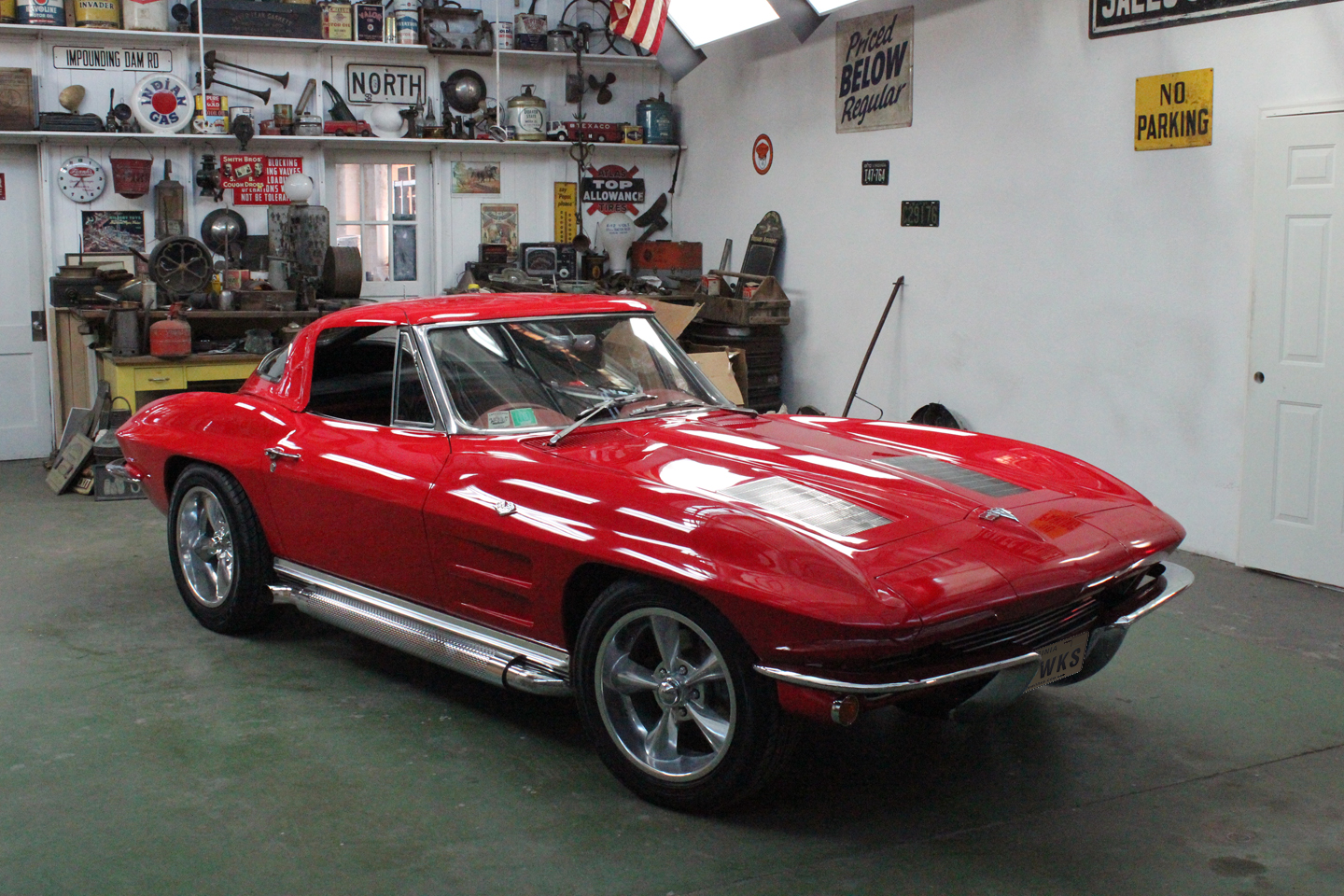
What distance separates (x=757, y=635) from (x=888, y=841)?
0.67 m

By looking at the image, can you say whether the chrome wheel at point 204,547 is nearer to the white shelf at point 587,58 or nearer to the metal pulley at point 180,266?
the metal pulley at point 180,266

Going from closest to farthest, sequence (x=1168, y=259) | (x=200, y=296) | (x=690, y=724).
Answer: (x=690, y=724), (x=1168, y=259), (x=200, y=296)

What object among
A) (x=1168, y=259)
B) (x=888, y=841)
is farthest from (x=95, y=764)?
(x=1168, y=259)

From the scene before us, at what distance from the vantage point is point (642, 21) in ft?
28.9

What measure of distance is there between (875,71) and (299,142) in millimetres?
4280

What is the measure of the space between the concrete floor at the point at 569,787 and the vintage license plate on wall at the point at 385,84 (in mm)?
5822

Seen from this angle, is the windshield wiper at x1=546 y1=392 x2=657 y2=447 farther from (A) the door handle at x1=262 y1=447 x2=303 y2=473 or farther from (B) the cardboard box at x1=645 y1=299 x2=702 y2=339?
(B) the cardboard box at x1=645 y1=299 x2=702 y2=339

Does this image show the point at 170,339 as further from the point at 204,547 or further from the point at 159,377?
the point at 204,547

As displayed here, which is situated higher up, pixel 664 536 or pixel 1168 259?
pixel 1168 259

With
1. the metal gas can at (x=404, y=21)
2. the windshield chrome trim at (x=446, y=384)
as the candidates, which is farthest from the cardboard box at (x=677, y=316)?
the windshield chrome trim at (x=446, y=384)

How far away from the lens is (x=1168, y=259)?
6.13m

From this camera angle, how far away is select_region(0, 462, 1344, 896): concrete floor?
2.91 m

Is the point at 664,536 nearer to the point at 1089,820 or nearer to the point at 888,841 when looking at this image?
the point at 888,841

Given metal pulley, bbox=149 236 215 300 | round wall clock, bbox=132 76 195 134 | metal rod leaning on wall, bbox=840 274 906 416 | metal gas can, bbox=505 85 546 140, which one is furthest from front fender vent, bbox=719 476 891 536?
metal gas can, bbox=505 85 546 140
